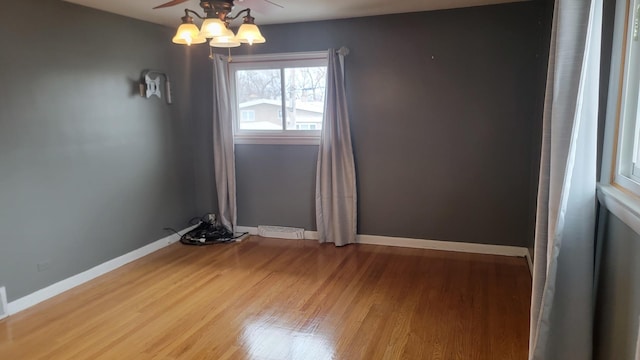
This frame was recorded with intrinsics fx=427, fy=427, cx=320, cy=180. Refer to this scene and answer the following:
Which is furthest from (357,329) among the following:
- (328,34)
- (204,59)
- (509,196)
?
(204,59)

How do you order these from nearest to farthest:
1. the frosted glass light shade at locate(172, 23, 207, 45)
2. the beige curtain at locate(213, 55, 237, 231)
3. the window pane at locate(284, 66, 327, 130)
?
the frosted glass light shade at locate(172, 23, 207, 45), the window pane at locate(284, 66, 327, 130), the beige curtain at locate(213, 55, 237, 231)

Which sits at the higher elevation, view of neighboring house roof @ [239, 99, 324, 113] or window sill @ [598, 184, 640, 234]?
view of neighboring house roof @ [239, 99, 324, 113]

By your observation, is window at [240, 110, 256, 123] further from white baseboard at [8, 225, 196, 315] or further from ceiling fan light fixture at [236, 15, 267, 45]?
ceiling fan light fixture at [236, 15, 267, 45]

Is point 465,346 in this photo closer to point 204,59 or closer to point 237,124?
point 237,124

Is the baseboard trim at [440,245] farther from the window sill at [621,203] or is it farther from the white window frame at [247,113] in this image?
the window sill at [621,203]

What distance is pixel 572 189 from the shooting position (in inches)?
65.7

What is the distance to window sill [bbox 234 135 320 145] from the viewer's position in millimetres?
4469

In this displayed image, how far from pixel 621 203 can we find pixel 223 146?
383cm

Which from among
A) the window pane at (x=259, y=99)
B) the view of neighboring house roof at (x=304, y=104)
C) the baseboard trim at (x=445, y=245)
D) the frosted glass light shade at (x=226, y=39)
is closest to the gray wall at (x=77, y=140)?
the window pane at (x=259, y=99)

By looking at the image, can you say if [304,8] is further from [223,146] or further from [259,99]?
[223,146]

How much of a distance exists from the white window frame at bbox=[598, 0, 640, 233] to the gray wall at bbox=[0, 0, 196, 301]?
352cm

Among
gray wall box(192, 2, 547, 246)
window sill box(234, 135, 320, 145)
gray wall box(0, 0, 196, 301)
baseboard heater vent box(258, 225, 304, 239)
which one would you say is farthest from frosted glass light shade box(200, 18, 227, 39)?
baseboard heater vent box(258, 225, 304, 239)

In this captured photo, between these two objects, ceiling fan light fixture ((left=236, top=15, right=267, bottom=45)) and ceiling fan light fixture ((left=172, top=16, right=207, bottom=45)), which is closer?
ceiling fan light fixture ((left=172, top=16, right=207, bottom=45))

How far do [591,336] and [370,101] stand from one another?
2.96m
